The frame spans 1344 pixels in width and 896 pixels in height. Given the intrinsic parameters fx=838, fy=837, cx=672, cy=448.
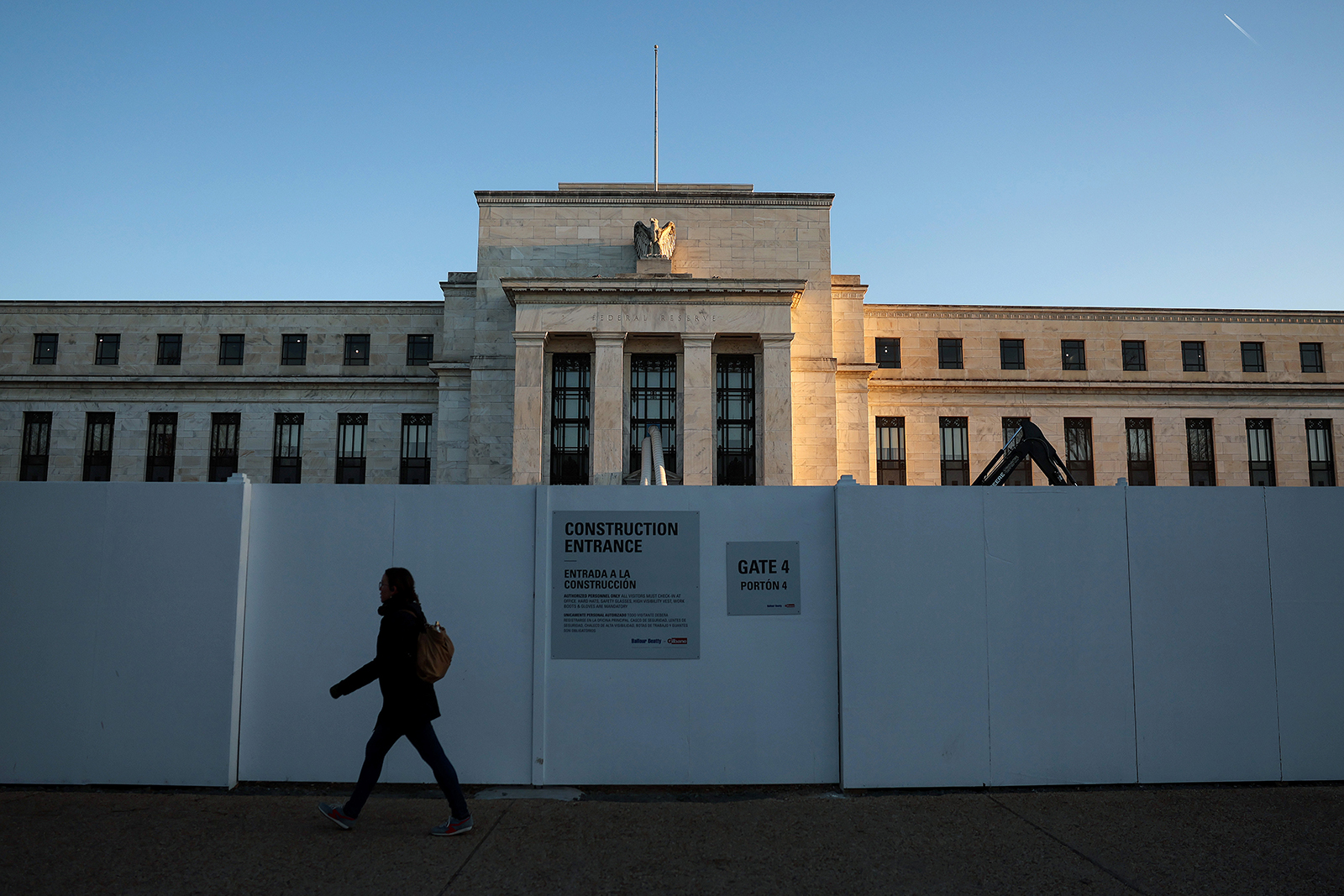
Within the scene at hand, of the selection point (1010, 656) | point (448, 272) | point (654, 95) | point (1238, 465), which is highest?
point (654, 95)

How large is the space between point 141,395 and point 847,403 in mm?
32443

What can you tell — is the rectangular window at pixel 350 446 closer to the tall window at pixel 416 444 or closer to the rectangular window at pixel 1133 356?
the tall window at pixel 416 444

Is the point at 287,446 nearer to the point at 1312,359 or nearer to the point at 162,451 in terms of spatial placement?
the point at 162,451

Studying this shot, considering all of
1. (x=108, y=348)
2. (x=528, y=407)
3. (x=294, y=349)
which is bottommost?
(x=528, y=407)

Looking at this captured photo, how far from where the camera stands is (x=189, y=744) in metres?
7.63

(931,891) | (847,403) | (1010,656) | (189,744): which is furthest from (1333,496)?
(847,403)

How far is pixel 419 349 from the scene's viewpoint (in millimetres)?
39500

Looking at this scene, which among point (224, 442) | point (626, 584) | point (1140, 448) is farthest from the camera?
point (1140, 448)

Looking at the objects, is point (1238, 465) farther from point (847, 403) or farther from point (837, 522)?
point (837, 522)

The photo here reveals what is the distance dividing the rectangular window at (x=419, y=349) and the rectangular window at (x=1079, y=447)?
3007 centimetres

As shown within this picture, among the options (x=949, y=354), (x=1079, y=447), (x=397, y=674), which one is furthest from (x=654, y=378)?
(x=397, y=674)

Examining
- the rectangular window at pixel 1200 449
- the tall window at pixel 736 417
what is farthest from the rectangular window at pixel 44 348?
the rectangular window at pixel 1200 449

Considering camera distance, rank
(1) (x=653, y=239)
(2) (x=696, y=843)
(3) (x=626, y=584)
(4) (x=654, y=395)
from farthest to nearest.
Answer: (4) (x=654, y=395) < (1) (x=653, y=239) < (3) (x=626, y=584) < (2) (x=696, y=843)

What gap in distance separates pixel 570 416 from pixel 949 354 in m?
18.5
